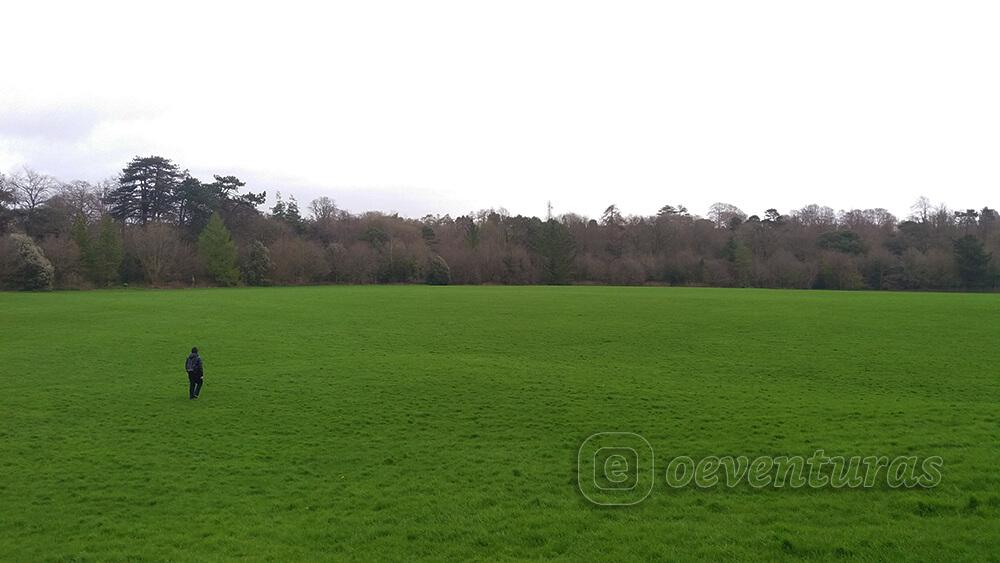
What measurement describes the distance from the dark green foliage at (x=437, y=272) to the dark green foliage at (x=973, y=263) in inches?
3222

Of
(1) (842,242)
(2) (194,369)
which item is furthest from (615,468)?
(1) (842,242)

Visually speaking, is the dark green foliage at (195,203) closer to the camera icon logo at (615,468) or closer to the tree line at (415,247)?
the tree line at (415,247)

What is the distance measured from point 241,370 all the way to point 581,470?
17.3 metres

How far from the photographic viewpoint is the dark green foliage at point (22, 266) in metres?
72.4

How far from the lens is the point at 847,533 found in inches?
302

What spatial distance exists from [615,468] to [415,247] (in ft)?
322

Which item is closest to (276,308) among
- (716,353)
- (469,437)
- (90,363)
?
(90,363)

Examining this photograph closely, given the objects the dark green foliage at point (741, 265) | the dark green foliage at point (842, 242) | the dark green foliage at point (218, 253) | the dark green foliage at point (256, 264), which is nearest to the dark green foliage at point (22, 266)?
the dark green foliage at point (218, 253)

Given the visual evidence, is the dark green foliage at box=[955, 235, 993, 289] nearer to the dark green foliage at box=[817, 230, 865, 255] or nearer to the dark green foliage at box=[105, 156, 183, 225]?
the dark green foliage at box=[817, 230, 865, 255]

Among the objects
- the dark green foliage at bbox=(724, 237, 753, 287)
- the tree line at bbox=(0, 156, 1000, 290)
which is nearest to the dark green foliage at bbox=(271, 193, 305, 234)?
the tree line at bbox=(0, 156, 1000, 290)

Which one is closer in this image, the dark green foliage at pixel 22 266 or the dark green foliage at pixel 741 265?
the dark green foliage at pixel 22 266

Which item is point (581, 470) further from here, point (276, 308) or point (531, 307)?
point (276, 308)

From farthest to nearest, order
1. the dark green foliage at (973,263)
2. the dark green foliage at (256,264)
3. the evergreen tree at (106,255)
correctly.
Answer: the dark green foliage at (256,264), the dark green foliage at (973,263), the evergreen tree at (106,255)

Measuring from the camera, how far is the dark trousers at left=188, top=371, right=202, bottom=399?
18.5 meters
